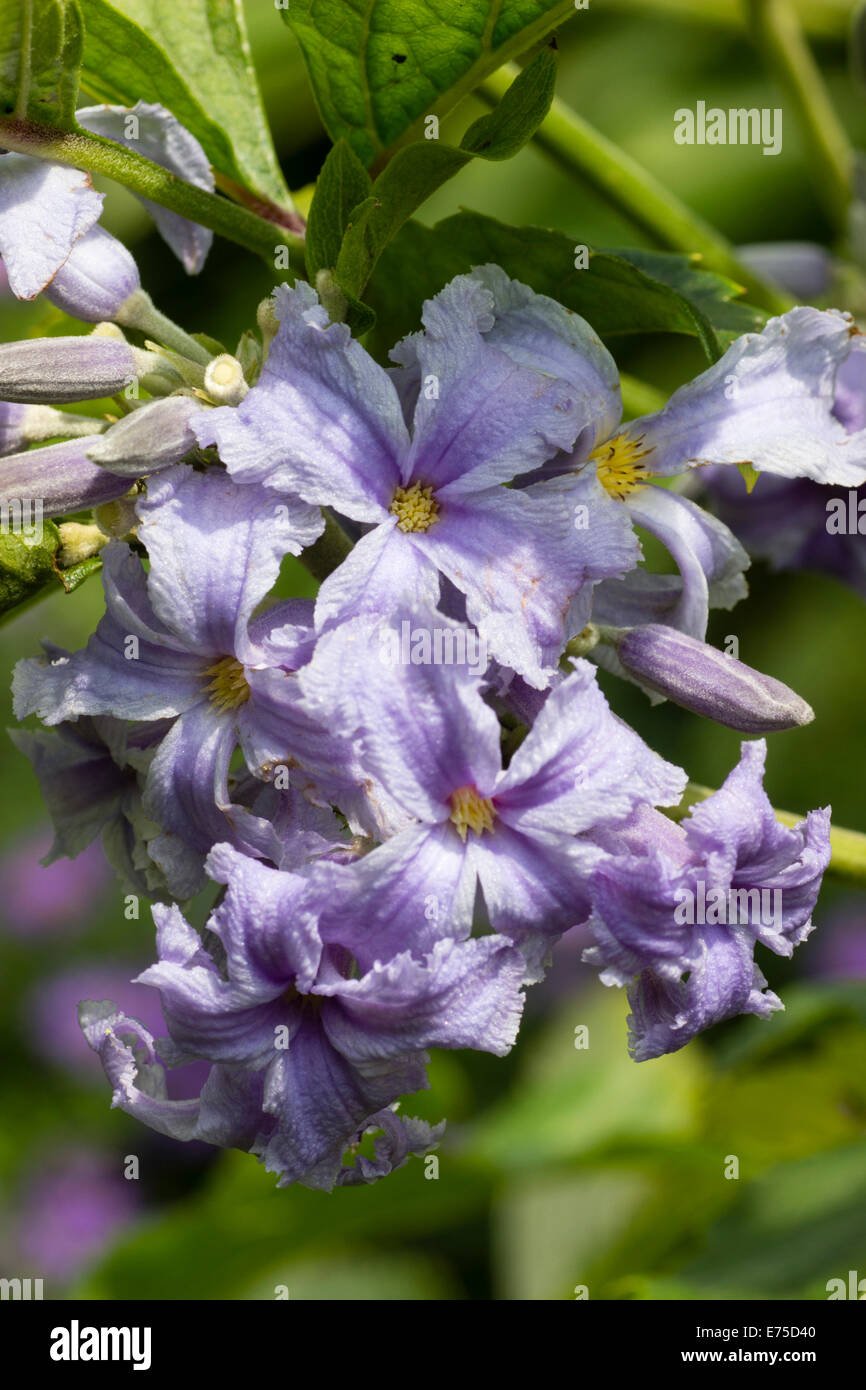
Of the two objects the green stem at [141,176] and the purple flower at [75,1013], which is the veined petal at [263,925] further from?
the purple flower at [75,1013]

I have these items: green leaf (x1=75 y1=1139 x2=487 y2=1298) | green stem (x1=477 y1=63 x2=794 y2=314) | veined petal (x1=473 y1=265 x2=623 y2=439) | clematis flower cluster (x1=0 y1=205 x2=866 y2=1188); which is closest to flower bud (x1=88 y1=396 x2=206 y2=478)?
clematis flower cluster (x1=0 y1=205 x2=866 y2=1188)

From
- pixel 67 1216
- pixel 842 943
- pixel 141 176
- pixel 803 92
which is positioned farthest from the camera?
pixel 842 943

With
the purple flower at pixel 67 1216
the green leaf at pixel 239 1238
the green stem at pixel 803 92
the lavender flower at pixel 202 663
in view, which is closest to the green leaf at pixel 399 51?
the lavender flower at pixel 202 663

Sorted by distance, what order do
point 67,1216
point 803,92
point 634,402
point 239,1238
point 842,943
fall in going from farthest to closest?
point 842,943 < point 67,1216 < point 239,1238 < point 803,92 < point 634,402

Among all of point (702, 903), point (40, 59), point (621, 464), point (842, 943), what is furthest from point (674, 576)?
point (842, 943)

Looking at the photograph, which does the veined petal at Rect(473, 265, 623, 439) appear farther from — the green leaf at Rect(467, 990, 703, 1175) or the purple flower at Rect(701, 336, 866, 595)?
the green leaf at Rect(467, 990, 703, 1175)

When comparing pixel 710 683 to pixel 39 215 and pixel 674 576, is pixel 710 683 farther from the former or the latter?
pixel 39 215

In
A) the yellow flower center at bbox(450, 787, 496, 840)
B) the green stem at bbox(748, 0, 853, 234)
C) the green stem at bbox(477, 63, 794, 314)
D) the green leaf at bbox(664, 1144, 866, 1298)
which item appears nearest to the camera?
the yellow flower center at bbox(450, 787, 496, 840)
